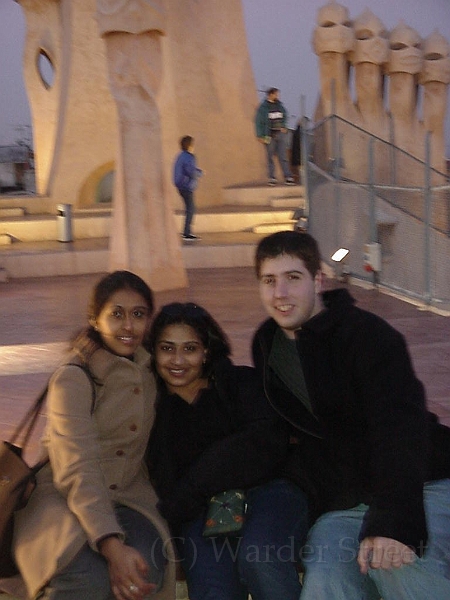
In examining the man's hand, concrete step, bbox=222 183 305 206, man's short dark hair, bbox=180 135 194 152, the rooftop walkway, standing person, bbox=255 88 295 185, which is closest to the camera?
the man's hand

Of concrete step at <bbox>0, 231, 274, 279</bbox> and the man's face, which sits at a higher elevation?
the man's face

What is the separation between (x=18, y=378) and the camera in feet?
21.5

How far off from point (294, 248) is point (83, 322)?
21.5 feet

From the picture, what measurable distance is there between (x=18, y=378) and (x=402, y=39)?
51.4 ft

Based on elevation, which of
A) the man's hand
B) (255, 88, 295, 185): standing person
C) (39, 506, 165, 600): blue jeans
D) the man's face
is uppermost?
(255, 88, 295, 185): standing person

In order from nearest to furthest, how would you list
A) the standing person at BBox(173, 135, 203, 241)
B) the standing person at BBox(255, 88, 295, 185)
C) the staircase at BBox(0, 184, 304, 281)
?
the standing person at BBox(173, 135, 203, 241) → the staircase at BBox(0, 184, 304, 281) → the standing person at BBox(255, 88, 295, 185)

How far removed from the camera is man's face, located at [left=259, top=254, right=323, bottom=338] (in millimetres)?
2779

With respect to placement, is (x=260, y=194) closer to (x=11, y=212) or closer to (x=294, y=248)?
(x=11, y=212)

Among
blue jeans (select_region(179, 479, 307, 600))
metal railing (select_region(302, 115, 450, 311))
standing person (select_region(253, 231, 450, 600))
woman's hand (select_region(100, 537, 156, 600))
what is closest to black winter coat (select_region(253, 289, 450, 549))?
standing person (select_region(253, 231, 450, 600))

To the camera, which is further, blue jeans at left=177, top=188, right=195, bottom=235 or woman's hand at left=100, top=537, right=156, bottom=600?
blue jeans at left=177, top=188, right=195, bottom=235

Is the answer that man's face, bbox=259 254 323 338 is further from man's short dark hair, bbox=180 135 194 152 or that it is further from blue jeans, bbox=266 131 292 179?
blue jeans, bbox=266 131 292 179

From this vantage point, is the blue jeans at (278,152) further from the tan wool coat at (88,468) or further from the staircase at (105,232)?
the tan wool coat at (88,468)

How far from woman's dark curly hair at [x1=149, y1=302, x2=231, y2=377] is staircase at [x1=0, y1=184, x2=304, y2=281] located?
10249 millimetres

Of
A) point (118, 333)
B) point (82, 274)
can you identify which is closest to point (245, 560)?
point (118, 333)
